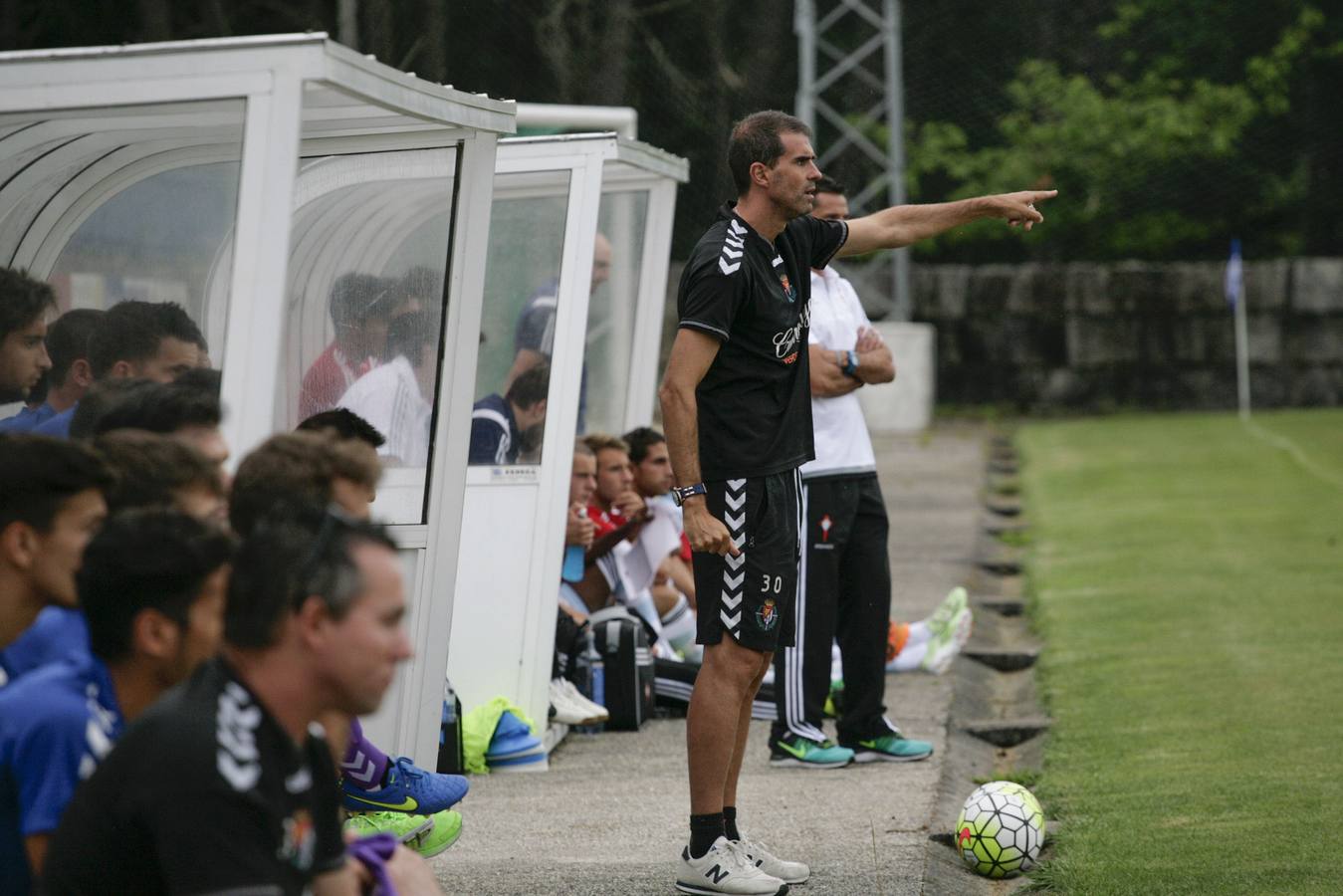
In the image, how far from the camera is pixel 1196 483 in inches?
589

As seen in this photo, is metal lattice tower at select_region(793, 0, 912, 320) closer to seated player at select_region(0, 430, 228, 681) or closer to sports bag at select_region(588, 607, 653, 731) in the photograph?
sports bag at select_region(588, 607, 653, 731)

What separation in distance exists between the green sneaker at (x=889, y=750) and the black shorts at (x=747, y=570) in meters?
1.71

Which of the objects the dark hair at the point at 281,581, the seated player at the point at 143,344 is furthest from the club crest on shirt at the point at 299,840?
the seated player at the point at 143,344

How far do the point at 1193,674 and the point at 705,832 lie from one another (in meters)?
3.80

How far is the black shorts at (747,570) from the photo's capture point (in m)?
4.55

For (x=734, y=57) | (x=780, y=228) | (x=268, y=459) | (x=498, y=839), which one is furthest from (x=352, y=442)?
(x=734, y=57)

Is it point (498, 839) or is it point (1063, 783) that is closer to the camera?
point (498, 839)

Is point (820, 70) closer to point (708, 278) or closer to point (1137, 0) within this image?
point (1137, 0)

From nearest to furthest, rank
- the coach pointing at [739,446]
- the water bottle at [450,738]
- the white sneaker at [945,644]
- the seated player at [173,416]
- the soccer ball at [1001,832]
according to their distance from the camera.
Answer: the seated player at [173,416] < the coach pointing at [739,446] < the soccer ball at [1001,832] < the water bottle at [450,738] < the white sneaker at [945,644]

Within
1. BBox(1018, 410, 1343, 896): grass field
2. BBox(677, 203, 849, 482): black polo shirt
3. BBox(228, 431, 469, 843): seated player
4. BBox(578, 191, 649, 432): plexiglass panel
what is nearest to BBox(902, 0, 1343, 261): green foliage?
BBox(1018, 410, 1343, 896): grass field

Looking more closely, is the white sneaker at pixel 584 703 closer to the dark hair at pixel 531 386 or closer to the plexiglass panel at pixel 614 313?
Answer: the dark hair at pixel 531 386

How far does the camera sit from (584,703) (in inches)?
261

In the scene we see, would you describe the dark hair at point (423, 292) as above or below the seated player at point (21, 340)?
above

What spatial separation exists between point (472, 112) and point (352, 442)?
1517mm
